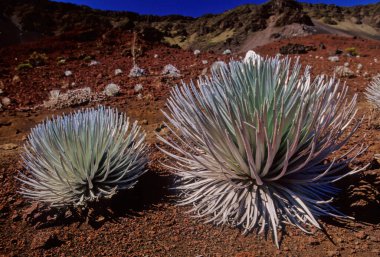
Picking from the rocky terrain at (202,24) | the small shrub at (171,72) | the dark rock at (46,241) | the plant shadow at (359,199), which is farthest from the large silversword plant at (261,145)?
the rocky terrain at (202,24)

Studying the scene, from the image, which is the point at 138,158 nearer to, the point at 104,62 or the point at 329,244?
the point at 329,244

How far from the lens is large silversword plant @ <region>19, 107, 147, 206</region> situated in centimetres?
174

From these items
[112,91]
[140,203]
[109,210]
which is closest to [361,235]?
[140,203]

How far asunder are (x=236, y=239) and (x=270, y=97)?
58 cm

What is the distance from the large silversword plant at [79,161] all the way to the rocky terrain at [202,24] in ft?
30.4

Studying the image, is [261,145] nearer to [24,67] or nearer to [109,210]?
[109,210]

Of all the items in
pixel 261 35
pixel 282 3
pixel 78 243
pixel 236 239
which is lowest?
pixel 78 243

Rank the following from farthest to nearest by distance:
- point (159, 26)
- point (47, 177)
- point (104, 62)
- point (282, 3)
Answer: point (159, 26) → point (282, 3) → point (104, 62) → point (47, 177)

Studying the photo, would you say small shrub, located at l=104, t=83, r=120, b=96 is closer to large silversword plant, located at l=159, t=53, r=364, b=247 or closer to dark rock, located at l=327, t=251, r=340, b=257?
large silversword plant, located at l=159, t=53, r=364, b=247

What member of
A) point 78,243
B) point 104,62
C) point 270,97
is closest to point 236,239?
point 270,97

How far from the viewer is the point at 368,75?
5.43 metres

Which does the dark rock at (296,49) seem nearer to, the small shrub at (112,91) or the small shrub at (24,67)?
the small shrub at (112,91)

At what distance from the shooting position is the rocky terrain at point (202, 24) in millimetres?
18891

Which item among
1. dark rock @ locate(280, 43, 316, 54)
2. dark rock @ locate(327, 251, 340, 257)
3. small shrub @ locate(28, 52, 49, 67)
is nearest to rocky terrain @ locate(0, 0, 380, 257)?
dark rock @ locate(327, 251, 340, 257)
